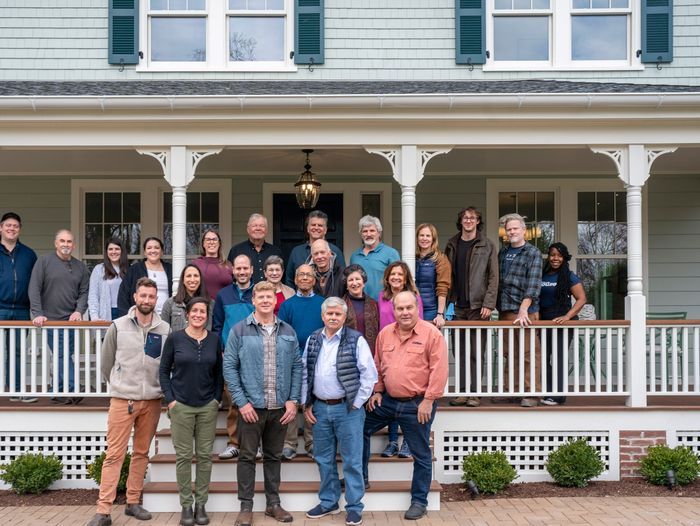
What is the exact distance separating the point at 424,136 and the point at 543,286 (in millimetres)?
1872

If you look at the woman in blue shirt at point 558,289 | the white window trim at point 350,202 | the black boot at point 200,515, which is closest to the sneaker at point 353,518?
the black boot at point 200,515

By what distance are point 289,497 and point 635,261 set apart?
3915 mm

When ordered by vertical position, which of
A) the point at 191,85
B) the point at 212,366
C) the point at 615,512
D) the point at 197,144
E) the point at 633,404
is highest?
the point at 191,85

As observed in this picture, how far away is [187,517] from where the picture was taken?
530cm

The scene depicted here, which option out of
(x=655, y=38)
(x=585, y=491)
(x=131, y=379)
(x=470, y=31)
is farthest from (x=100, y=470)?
(x=655, y=38)

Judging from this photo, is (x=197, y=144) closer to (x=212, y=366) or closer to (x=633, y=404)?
(x=212, y=366)

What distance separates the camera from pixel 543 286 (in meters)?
6.81

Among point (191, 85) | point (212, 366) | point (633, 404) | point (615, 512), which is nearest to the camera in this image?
point (212, 366)

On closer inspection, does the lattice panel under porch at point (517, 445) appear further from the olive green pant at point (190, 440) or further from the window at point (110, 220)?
the window at point (110, 220)

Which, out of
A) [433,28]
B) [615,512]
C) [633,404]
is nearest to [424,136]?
[433,28]

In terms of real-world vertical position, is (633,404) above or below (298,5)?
below

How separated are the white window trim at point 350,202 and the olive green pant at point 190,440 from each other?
160 inches

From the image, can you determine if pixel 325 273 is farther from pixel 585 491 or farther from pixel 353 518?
pixel 585 491

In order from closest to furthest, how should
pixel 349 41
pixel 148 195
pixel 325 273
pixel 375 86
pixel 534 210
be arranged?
1. pixel 325 273
2. pixel 375 86
3. pixel 349 41
4. pixel 148 195
5. pixel 534 210
